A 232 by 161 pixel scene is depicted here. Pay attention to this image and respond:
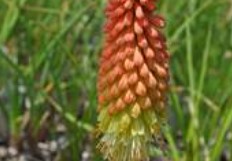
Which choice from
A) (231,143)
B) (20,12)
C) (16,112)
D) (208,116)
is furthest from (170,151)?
(20,12)

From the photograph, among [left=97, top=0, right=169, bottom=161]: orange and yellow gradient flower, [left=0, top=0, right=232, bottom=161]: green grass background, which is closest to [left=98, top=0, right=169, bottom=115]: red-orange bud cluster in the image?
[left=97, top=0, right=169, bottom=161]: orange and yellow gradient flower

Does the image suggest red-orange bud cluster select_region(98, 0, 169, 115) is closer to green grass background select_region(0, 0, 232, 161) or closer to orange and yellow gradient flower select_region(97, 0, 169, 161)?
orange and yellow gradient flower select_region(97, 0, 169, 161)

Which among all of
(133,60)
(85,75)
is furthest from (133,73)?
(85,75)

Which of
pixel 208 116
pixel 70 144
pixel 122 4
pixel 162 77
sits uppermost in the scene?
pixel 122 4

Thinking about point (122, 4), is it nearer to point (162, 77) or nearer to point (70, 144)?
point (162, 77)

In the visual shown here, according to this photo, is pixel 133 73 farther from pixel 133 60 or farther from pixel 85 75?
pixel 85 75

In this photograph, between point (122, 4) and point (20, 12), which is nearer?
point (122, 4)
